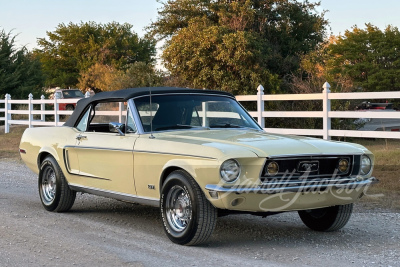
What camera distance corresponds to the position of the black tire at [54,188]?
8.51 metres

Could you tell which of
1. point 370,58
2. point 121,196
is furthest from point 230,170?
point 370,58

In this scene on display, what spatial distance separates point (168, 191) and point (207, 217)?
57 centimetres

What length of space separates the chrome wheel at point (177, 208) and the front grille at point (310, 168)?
83 cm

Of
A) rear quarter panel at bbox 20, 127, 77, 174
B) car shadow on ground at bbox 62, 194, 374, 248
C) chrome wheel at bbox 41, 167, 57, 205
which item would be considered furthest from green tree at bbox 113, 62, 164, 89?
car shadow on ground at bbox 62, 194, 374, 248

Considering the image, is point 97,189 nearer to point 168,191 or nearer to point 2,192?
point 168,191

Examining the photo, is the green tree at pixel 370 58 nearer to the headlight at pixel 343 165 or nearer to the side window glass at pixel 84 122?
the side window glass at pixel 84 122

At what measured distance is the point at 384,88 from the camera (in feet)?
A: 156

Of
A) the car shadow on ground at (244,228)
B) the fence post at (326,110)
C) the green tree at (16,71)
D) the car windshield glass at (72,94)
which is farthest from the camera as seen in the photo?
the car windshield glass at (72,94)

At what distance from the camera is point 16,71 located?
37.4m

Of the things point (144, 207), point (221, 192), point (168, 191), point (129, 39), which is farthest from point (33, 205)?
point (129, 39)

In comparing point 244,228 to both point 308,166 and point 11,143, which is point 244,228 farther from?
point 11,143

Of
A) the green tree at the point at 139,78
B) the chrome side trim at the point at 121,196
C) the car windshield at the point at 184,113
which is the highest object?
the green tree at the point at 139,78

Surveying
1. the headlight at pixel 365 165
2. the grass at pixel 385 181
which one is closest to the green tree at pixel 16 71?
the grass at pixel 385 181

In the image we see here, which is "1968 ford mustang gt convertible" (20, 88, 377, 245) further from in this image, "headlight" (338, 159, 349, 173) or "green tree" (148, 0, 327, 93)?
"green tree" (148, 0, 327, 93)
